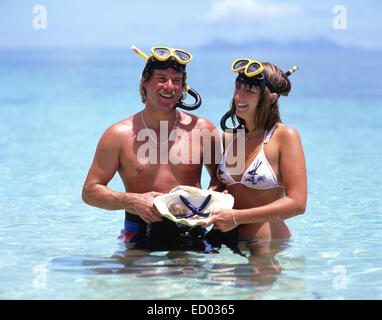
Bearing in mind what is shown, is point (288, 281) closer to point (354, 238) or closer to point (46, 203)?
point (354, 238)

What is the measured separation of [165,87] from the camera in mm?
4160

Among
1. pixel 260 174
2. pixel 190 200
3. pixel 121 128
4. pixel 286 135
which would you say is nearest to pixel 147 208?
pixel 190 200

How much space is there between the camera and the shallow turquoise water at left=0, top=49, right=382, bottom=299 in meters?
3.91

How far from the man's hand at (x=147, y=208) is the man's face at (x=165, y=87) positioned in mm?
621

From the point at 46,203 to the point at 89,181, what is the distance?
9.23 feet

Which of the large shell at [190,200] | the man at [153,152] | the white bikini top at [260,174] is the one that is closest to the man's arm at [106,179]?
the man at [153,152]

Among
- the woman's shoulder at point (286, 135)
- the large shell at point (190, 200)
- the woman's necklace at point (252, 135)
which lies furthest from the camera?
the woman's necklace at point (252, 135)

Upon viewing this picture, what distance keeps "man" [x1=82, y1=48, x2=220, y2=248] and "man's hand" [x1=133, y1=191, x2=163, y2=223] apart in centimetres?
15

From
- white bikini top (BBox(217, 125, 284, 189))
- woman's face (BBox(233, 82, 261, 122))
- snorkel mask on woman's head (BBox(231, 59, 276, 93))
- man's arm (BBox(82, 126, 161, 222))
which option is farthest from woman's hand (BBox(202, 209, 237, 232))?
snorkel mask on woman's head (BBox(231, 59, 276, 93))

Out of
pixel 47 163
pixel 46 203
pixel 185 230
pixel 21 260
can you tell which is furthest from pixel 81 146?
pixel 185 230

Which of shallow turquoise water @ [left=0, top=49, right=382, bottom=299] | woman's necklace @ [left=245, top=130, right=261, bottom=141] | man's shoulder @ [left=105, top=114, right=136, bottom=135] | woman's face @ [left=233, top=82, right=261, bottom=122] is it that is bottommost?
shallow turquoise water @ [left=0, top=49, right=382, bottom=299]

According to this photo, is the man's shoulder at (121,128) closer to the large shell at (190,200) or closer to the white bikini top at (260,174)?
the large shell at (190,200)

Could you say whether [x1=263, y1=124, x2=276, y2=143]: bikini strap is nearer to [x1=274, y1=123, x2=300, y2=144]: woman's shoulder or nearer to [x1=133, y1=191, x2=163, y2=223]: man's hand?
[x1=274, y1=123, x2=300, y2=144]: woman's shoulder

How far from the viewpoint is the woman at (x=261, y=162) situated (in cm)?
391
